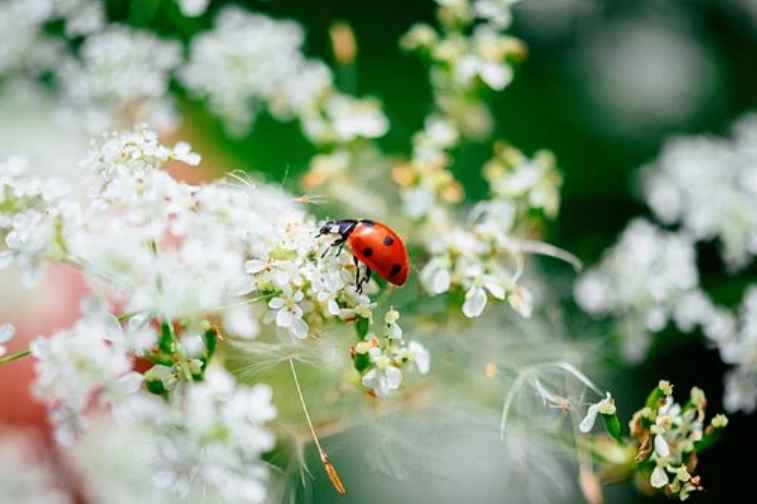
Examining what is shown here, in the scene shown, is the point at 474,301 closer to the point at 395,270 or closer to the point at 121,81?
the point at 395,270

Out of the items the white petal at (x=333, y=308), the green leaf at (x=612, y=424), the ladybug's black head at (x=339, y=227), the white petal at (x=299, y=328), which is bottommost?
the green leaf at (x=612, y=424)

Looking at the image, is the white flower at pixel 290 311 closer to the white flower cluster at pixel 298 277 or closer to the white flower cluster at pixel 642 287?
the white flower cluster at pixel 298 277

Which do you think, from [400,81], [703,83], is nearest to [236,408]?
[400,81]

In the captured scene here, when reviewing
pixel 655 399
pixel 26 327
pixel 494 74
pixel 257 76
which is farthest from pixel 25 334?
pixel 655 399

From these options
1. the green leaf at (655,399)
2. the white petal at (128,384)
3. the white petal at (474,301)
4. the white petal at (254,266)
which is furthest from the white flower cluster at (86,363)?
the green leaf at (655,399)

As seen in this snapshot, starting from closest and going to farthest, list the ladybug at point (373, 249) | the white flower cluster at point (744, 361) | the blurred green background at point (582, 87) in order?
the ladybug at point (373, 249) < the white flower cluster at point (744, 361) < the blurred green background at point (582, 87)

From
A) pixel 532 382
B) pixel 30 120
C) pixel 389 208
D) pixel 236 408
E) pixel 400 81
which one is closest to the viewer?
pixel 236 408

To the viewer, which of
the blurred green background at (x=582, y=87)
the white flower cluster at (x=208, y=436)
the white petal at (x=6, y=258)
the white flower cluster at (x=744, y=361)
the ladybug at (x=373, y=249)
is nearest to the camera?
the white flower cluster at (x=208, y=436)

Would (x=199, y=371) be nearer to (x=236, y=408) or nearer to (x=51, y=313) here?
(x=236, y=408)
